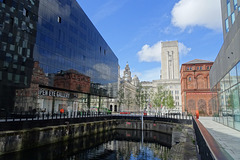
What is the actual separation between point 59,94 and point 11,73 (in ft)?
36.7

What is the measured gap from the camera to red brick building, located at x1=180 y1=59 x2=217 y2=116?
50.3 metres

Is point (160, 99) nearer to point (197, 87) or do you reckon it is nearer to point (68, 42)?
point (197, 87)

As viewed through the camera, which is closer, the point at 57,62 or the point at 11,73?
the point at 11,73

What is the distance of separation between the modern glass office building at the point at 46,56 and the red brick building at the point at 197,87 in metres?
28.6

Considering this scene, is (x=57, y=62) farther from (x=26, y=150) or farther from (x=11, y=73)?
(x=26, y=150)

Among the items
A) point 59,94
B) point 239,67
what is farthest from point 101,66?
point 239,67

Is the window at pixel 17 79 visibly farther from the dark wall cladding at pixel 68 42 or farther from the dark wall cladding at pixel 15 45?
the dark wall cladding at pixel 68 42

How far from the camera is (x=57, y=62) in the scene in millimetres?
30453

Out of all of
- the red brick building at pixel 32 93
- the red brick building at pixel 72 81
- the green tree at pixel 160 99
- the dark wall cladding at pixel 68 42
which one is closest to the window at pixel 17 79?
the red brick building at pixel 32 93

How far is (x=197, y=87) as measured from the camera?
52.8m

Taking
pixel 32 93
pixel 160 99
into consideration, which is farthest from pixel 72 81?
pixel 160 99

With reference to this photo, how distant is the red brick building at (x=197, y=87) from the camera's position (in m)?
50.3

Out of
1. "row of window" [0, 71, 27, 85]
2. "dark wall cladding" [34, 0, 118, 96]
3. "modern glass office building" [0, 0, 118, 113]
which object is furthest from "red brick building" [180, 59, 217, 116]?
"row of window" [0, 71, 27, 85]

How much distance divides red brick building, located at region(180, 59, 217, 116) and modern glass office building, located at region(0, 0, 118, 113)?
28.6m
